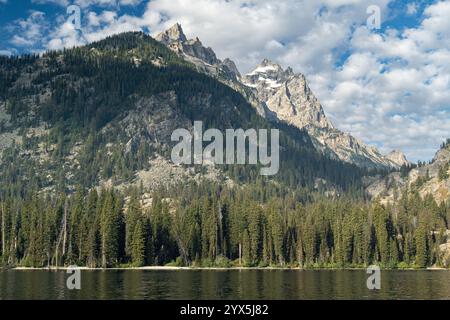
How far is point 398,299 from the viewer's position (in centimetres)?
8381

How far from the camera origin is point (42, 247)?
589ft

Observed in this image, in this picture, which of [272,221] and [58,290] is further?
[272,221]

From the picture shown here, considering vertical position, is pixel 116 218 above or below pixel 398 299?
above

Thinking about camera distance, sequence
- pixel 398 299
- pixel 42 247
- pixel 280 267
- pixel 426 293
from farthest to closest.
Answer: pixel 280 267
pixel 42 247
pixel 426 293
pixel 398 299

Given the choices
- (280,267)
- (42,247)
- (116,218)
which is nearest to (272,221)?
(280,267)

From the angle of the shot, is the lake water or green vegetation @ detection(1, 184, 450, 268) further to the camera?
green vegetation @ detection(1, 184, 450, 268)

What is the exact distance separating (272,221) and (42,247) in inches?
3181

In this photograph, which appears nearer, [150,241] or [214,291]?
[214,291]

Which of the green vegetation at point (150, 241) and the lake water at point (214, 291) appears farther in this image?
the green vegetation at point (150, 241)

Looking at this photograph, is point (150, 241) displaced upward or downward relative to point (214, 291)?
upward
